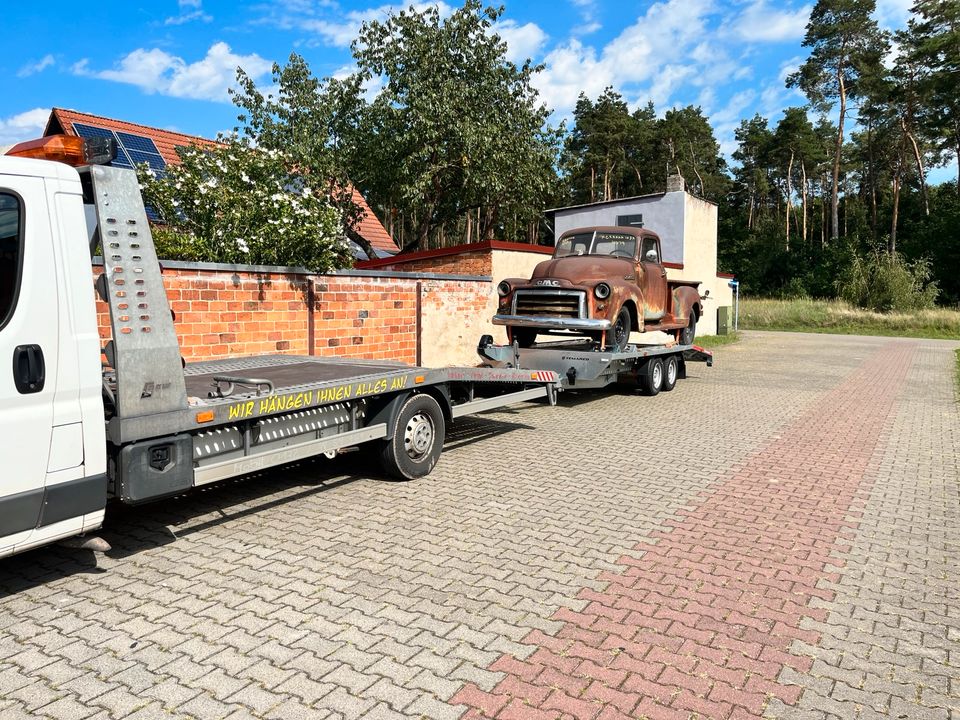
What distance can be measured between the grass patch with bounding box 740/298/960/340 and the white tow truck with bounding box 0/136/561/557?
115ft

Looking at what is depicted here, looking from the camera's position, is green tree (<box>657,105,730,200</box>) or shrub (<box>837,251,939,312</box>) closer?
shrub (<box>837,251,939,312</box>)

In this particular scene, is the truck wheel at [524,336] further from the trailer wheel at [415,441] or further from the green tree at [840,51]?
the green tree at [840,51]

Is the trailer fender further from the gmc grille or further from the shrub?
the shrub

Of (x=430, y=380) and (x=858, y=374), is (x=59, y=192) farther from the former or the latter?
(x=858, y=374)

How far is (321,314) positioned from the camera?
32.8 ft

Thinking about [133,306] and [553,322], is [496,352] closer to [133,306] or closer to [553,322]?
[553,322]

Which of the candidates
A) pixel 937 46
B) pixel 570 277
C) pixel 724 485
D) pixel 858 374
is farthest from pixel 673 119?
pixel 724 485

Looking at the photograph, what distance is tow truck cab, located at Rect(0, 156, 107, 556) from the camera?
3588 mm

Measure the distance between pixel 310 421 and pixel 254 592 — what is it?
1668mm

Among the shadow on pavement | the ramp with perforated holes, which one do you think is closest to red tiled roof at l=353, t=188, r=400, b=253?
the shadow on pavement

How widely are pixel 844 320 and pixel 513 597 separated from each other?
38.3 m

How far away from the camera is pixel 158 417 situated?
4191 millimetres

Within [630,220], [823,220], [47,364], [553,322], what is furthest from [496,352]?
[823,220]

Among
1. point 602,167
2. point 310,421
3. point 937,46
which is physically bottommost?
point 310,421
